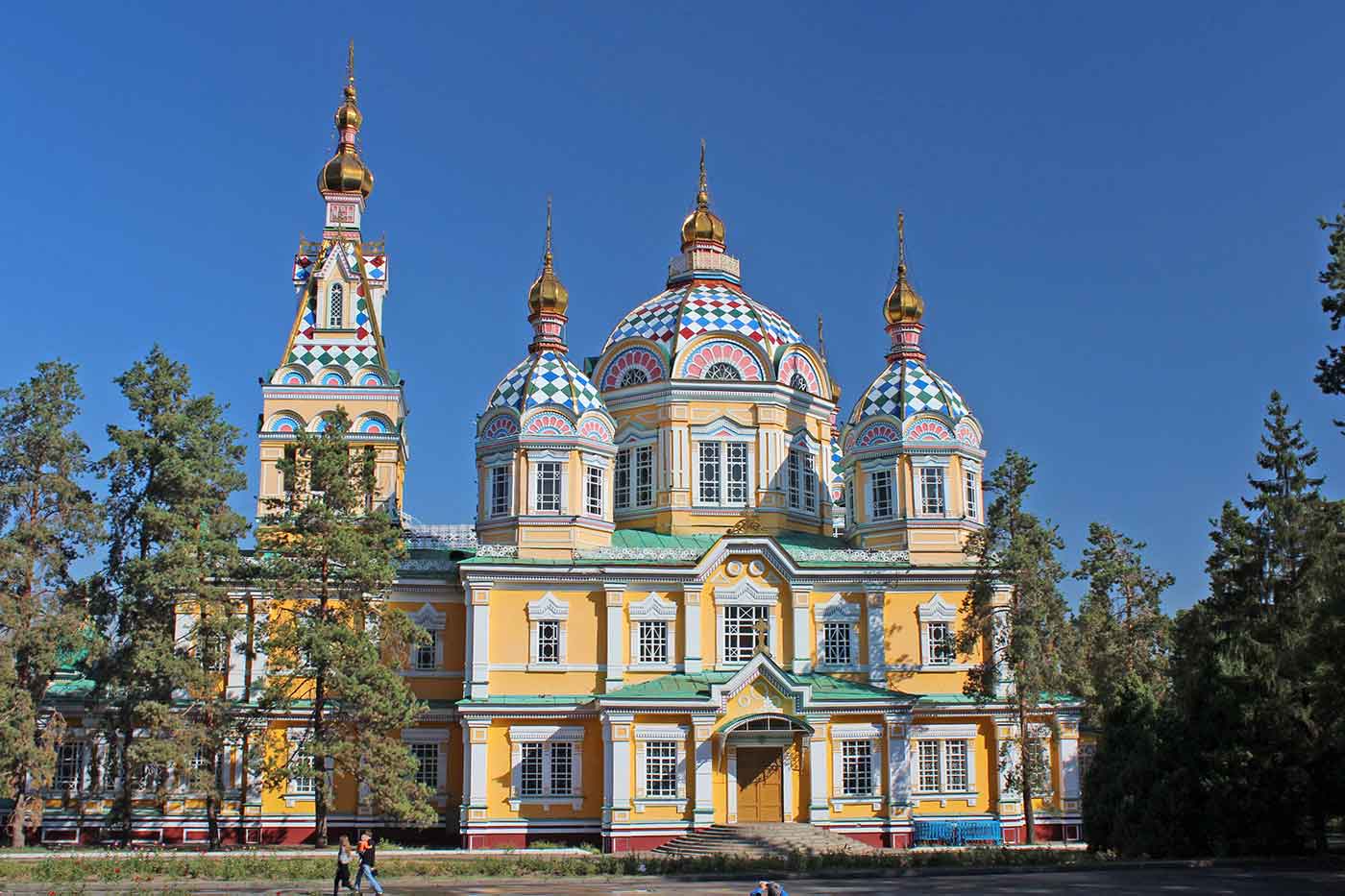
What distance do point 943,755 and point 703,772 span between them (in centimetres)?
679

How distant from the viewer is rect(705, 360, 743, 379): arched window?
42.2m

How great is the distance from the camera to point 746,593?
37594mm

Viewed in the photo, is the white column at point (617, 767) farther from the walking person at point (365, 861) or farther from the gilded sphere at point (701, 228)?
the gilded sphere at point (701, 228)

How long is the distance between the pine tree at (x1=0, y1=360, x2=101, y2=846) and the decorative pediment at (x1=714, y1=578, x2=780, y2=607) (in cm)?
1533

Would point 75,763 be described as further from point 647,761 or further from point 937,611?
point 937,611

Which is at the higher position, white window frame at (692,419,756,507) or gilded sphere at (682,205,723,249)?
gilded sphere at (682,205,723,249)

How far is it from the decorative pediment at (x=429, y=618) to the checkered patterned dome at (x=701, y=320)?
407 inches

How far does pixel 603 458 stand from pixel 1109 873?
55.6 feet

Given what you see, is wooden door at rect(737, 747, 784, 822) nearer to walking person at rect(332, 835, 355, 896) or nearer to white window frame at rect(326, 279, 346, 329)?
walking person at rect(332, 835, 355, 896)

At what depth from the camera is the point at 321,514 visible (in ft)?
107

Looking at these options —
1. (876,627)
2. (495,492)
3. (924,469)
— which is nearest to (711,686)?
(876,627)

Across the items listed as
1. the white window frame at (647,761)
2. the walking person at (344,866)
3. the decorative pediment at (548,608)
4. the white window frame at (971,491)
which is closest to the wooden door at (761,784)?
the white window frame at (647,761)

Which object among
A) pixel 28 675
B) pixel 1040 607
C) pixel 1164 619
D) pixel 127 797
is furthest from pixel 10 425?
pixel 1164 619

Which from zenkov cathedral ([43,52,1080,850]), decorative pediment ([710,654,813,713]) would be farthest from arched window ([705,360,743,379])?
decorative pediment ([710,654,813,713])
